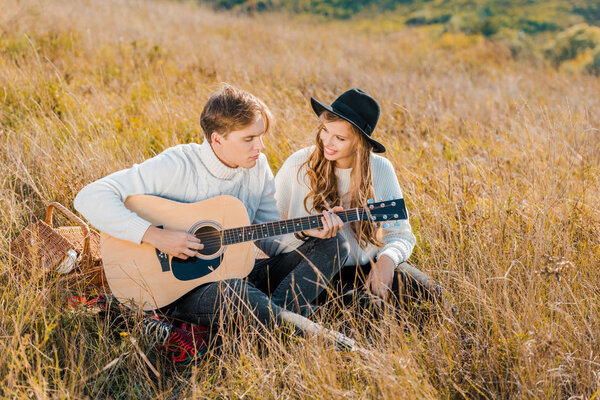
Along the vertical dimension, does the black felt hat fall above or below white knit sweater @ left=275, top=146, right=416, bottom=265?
above

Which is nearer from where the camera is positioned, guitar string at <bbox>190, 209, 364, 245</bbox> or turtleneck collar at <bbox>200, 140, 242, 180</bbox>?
guitar string at <bbox>190, 209, 364, 245</bbox>

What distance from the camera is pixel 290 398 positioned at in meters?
1.99

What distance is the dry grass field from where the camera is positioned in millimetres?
2041

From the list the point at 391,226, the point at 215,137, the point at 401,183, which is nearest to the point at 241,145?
the point at 215,137

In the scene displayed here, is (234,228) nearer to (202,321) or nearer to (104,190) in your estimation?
(202,321)

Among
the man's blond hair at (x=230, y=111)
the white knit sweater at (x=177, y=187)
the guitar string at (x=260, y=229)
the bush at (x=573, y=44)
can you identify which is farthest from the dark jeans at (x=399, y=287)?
the bush at (x=573, y=44)

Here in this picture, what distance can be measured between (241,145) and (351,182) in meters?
0.69

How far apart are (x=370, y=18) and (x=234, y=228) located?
16479 mm

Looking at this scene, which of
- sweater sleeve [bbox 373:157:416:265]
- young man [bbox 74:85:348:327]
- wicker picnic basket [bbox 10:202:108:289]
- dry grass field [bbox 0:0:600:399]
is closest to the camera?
dry grass field [bbox 0:0:600:399]

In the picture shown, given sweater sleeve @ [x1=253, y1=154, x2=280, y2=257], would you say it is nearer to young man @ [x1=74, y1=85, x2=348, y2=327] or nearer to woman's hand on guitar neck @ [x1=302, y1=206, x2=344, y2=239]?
young man @ [x1=74, y1=85, x2=348, y2=327]

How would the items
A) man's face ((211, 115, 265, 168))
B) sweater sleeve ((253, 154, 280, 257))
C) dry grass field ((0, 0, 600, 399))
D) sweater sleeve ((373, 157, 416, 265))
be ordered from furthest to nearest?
sweater sleeve ((253, 154, 280, 257)), sweater sleeve ((373, 157, 416, 265)), man's face ((211, 115, 265, 168)), dry grass field ((0, 0, 600, 399))

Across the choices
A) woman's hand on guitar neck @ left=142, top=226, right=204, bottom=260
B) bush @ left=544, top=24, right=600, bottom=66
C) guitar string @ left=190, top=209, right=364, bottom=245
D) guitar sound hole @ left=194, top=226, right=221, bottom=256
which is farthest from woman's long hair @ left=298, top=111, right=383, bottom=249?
bush @ left=544, top=24, right=600, bottom=66

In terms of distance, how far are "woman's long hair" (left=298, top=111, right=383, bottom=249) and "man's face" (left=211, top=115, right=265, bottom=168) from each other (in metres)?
0.38

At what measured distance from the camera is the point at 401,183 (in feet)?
12.3
